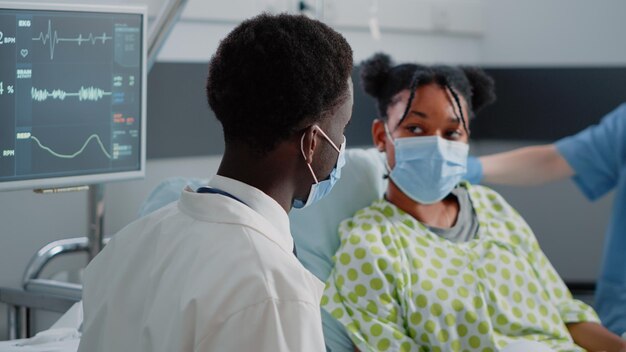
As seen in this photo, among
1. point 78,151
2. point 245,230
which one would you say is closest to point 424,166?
point 78,151

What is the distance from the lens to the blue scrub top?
287 centimetres

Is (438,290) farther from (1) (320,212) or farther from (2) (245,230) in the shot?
(2) (245,230)

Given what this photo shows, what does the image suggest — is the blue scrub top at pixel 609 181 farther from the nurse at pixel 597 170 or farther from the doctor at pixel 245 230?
the doctor at pixel 245 230

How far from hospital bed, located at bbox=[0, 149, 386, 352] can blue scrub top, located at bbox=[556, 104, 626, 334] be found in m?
0.88

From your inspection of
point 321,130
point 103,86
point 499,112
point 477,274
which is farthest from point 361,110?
point 321,130

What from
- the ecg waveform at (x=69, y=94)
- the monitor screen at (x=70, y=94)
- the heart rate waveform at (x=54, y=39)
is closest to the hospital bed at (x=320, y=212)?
→ the monitor screen at (x=70, y=94)

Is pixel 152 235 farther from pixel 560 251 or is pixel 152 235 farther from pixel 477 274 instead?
pixel 560 251

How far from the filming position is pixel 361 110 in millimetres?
3344

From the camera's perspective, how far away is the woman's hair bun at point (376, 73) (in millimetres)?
2449

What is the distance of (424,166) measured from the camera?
228 centimetres

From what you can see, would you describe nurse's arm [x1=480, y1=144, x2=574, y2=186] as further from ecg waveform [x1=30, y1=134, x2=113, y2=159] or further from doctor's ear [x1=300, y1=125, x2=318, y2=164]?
doctor's ear [x1=300, y1=125, x2=318, y2=164]

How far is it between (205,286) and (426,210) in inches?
50.7

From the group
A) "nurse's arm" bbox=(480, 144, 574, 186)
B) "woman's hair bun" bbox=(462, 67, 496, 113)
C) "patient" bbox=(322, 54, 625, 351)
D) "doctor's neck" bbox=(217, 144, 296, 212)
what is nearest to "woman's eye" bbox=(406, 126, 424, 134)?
"patient" bbox=(322, 54, 625, 351)

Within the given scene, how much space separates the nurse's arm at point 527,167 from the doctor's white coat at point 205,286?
1770 mm
